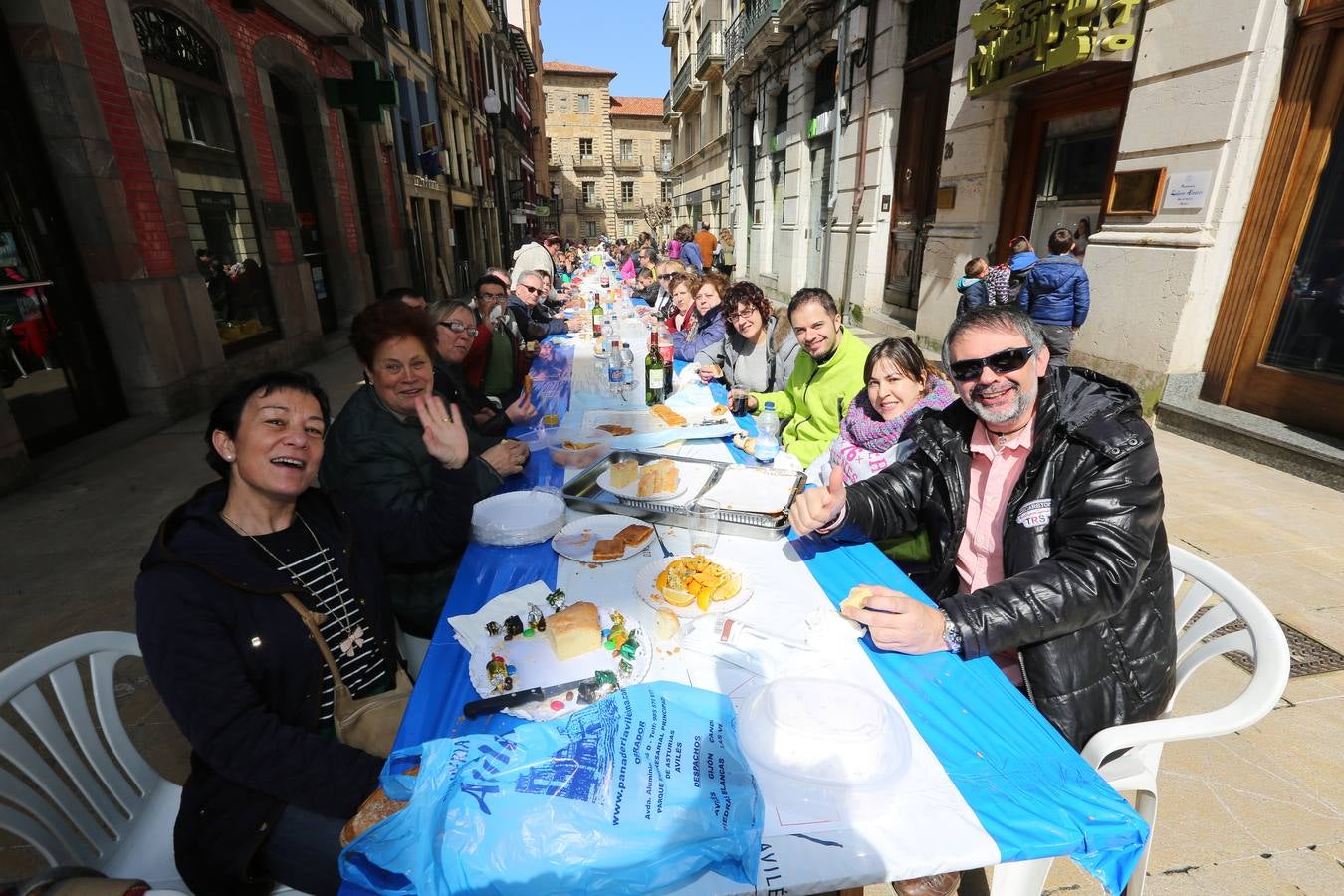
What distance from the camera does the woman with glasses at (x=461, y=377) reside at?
3576mm

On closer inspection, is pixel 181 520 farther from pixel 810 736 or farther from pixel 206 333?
pixel 206 333

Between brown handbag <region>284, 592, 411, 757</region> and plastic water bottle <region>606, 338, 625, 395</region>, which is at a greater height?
plastic water bottle <region>606, 338, 625, 395</region>

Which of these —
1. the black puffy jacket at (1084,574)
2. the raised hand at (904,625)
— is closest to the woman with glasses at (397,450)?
the raised hand at (904,625)

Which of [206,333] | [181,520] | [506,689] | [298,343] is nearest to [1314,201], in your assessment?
[506,689]

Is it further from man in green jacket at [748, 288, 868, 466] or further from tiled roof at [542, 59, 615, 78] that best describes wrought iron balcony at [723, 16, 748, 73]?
tiled roof at [542, 59, 615, 78]

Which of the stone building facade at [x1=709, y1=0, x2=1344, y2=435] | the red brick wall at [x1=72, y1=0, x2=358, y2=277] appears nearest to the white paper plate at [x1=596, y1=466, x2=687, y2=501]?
the stone building facade at [x1=709, y1=0, x2=1344, y2=435]

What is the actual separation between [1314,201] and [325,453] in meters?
7.32

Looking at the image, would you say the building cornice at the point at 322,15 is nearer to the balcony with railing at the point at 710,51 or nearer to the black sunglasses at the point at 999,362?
the black sunglasses at the point at 999,362

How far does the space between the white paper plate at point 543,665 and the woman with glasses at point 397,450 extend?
72 centimetres

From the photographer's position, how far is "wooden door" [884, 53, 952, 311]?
9.39 m

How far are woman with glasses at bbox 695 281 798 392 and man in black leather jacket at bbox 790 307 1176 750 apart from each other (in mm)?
2331

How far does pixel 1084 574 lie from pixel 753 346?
10.7ft

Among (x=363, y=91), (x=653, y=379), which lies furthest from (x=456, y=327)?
(x=363, y=91)

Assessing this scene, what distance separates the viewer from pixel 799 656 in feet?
5.07
